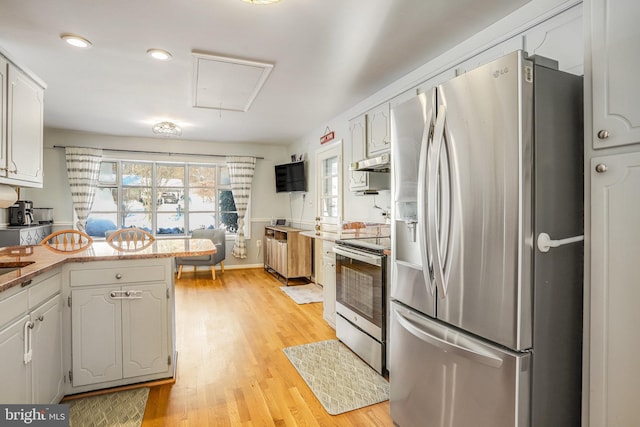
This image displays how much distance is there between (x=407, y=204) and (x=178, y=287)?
14.1 ft

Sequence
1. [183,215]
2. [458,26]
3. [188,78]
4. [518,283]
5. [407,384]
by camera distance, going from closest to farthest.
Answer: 1. [518,283]
2. [407,384]
3. [458,26]
4. [188,78]
5. [183,215]

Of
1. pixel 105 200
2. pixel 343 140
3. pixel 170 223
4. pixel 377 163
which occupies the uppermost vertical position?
pixel 343 140

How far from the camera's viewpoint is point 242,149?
640cm

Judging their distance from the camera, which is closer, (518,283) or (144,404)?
(518,283)

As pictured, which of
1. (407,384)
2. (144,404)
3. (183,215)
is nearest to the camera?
(407,384)

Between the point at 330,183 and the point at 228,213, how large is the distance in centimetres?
248

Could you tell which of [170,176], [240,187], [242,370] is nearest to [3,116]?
[242,370]

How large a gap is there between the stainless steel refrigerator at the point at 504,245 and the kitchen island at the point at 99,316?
5.15ft

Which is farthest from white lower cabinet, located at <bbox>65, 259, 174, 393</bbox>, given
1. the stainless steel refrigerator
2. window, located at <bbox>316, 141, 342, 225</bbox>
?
window, located at <bbox>316, 141, 342, 225</bbox>

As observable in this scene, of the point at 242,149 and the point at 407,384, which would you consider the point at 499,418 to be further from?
the point at 242,149

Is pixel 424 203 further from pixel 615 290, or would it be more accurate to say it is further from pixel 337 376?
pixel 337 376

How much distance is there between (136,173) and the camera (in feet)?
19.4

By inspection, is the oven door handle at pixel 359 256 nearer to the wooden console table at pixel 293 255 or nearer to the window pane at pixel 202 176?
the wooden console table at pixel 293 255

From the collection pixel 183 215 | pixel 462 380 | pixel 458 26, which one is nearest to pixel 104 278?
pixel 462 380
